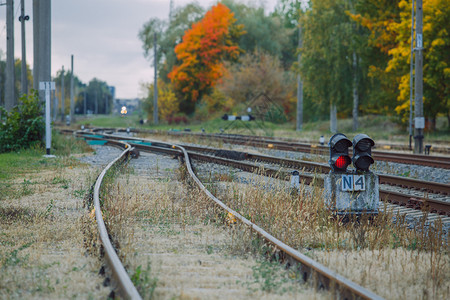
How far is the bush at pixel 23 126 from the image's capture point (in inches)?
779

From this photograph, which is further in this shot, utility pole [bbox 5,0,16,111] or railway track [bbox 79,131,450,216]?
utility pole [bbox 5,0,16,111]

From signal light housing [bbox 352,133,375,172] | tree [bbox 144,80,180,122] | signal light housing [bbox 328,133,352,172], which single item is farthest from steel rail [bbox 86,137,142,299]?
tree [bbox 144,80,180,122]

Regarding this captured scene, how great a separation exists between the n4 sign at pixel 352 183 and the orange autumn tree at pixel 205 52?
47.3m

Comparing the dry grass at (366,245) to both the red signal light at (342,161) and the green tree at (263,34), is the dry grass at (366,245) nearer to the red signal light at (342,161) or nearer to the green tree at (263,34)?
the red signal light at (342,161)

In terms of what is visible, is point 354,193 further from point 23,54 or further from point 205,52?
point 205,52

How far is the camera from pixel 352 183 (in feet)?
23.3

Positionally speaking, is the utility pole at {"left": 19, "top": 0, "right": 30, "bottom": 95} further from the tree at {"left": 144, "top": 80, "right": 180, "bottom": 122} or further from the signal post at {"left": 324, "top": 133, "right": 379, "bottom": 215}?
the signal post at {"left": 324, "top": 133, "right": 379, "bottom": 215}

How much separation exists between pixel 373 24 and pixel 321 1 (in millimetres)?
5444

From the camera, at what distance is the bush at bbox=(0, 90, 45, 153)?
19.8 metres

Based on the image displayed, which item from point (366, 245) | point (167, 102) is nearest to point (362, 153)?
A: point (366, 245)

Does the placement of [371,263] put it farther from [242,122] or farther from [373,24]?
[242,122]

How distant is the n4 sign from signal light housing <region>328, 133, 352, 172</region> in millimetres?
174

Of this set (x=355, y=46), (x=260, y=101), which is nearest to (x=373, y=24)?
(x=355, y=46)

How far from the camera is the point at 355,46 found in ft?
113
